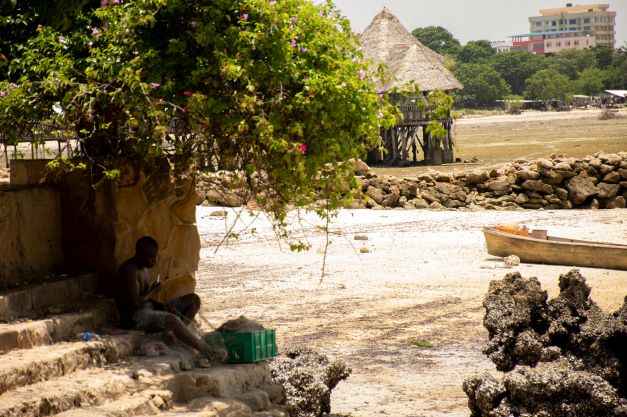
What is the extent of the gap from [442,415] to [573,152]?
3601cm

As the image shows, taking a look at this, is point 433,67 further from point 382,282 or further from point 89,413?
point 89,413

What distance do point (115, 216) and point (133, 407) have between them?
86.1 inches

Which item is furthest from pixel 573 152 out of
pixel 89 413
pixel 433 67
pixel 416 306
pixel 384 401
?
pixel 89 413

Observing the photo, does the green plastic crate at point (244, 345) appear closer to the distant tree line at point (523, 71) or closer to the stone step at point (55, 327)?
the stone step at point (55, 327)

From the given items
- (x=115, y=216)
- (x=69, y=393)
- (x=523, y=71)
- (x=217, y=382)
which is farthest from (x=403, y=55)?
(x=523, y=71)

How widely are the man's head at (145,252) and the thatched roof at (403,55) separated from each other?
2917cm

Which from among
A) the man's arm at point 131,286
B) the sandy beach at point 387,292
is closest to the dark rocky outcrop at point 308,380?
Result: the sandy beach at point 387,292

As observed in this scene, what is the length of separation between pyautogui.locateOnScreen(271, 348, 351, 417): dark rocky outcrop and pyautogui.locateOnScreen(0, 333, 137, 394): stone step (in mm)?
1327

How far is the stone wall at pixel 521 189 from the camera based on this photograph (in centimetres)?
2370

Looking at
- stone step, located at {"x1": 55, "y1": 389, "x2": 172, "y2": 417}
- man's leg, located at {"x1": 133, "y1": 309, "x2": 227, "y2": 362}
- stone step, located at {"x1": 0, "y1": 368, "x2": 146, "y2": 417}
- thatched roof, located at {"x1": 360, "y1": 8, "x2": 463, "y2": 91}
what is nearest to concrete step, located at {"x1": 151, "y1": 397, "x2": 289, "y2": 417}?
stone step, located at {"x1": 55, "y1": 389, "x2": 172, "y2": 417}

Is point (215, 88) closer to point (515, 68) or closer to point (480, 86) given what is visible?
point (480, 86)

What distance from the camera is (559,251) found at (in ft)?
51.6

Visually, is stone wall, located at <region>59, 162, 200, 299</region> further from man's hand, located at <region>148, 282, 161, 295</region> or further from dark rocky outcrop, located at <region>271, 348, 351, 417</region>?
dark rocky outcrop, located at <region>271, 348, 351, 417</region>

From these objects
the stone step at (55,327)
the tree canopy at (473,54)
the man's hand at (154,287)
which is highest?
the tree canopy at (473,54)
